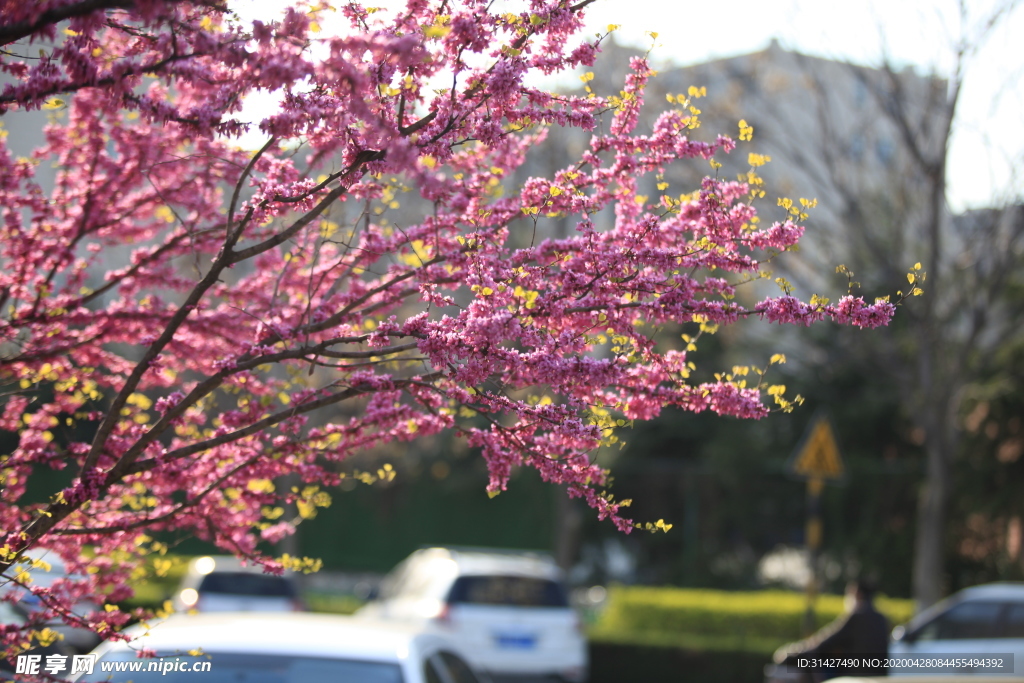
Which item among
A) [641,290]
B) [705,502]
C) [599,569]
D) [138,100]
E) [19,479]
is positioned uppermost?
[138,100]

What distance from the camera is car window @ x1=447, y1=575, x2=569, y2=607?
1220cm

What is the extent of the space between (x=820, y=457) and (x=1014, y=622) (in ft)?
8.60

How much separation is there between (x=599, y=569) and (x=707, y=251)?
23248 mm

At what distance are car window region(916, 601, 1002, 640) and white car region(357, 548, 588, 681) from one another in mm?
3932

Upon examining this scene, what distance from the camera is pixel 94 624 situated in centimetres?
380

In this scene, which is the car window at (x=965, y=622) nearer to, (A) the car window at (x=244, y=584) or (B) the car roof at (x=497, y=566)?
(B) the car roof at (x=497, y=566)

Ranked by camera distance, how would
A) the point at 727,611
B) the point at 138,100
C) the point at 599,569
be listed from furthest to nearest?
the point at 599,569 < the point at 727,611 < the point at 138,100

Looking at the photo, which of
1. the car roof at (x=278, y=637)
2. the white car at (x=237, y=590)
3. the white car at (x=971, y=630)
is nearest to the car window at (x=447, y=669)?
the car roof at (x=278, y=637)

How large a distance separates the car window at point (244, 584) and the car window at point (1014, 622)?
28.9 feet

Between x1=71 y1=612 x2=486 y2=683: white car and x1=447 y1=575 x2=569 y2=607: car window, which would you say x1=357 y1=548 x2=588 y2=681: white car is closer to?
x1=447 y1=575 x2=569 y2=607: car window

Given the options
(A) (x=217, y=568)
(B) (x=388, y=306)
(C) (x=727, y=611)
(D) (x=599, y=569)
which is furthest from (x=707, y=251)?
(D) (x=599, y=569)

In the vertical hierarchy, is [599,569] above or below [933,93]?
below

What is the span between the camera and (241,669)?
4312mm

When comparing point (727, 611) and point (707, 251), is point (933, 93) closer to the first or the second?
point (727, 611)
